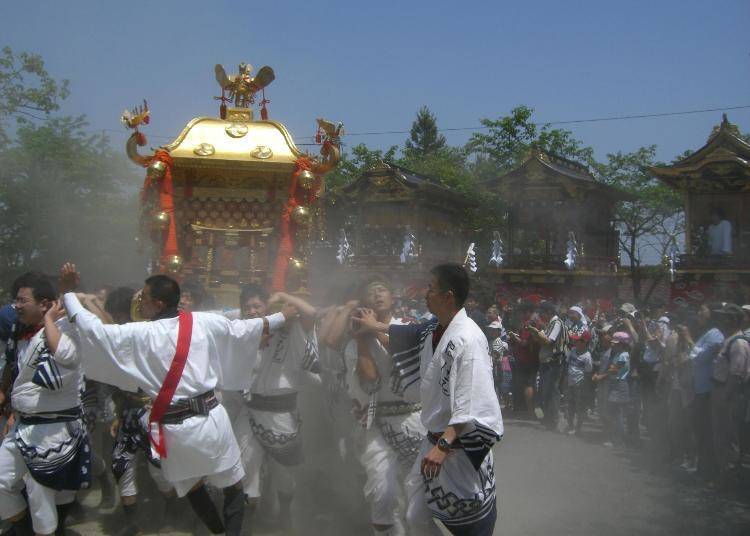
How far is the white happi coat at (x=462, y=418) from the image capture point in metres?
3.05

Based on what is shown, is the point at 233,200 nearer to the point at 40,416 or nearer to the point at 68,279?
the point at 68,279

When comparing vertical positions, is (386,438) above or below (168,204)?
below

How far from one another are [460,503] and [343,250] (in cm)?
1976

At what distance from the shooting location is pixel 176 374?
12.4 feet

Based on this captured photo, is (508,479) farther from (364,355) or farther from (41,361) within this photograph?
(41,361)

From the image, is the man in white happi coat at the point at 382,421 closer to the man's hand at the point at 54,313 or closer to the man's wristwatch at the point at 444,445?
the man's wristwatch at the point at 444,445

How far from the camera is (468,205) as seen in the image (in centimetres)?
2547

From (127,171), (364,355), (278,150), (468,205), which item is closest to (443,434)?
(364,355)

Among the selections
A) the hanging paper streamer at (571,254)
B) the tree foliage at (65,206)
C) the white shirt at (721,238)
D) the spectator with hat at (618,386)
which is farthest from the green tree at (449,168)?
the spectator with hat at (618,386)

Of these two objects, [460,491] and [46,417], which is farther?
[46,417]

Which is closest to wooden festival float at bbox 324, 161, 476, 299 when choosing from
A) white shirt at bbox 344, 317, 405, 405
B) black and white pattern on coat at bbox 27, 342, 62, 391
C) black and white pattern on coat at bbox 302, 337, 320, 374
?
black and white pattern on coat at bbox 302, 337, 320, 374

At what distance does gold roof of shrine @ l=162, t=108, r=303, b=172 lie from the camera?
21.7 feet

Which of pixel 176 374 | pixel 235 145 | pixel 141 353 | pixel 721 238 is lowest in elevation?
pixel 176 374

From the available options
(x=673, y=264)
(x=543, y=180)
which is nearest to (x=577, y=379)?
(x=673, y=264)
